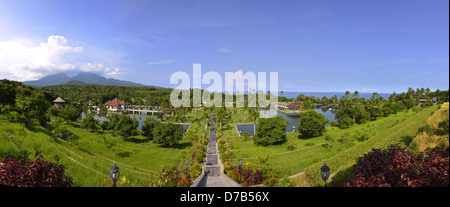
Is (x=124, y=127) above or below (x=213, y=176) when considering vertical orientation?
above

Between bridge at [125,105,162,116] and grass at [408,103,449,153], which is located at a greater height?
grass at [408,103,449,153]

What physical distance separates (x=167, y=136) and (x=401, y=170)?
17.5 m

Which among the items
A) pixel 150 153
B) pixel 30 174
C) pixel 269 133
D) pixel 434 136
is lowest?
pixel 150 153

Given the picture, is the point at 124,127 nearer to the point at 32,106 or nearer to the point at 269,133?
the point at 32,106

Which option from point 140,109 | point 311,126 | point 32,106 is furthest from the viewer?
point 140,109

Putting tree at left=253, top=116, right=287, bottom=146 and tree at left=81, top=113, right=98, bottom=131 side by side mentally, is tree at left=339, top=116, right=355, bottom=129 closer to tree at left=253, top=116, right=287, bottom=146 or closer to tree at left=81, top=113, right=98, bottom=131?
tree at left=253, top=116, right=287, bottom=146

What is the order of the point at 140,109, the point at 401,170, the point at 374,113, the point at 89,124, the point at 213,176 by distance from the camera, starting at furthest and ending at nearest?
the point at 140,109
the point at 374,113
the point at 89,124
the point at 213,176
the point at 401,170

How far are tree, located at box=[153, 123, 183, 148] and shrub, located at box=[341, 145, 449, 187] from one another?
55.2 ft

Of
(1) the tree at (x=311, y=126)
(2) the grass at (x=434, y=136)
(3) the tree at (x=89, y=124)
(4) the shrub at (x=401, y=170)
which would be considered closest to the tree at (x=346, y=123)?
(1) the tree at (x=311, y=126)

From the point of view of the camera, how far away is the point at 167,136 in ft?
58.6

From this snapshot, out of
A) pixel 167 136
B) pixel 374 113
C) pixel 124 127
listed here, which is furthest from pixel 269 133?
pixel 374 113

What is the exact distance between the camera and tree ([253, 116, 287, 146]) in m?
18.8

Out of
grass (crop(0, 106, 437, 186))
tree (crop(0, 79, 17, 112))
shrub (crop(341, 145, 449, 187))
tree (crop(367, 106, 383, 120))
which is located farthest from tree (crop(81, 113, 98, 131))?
tree (crop(367, 106, 383, 120))
